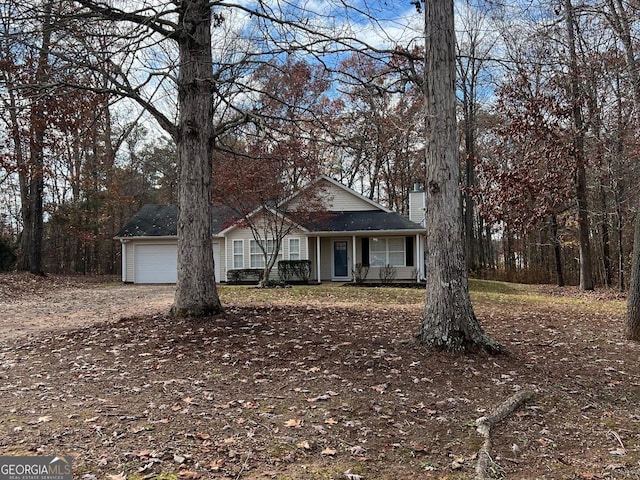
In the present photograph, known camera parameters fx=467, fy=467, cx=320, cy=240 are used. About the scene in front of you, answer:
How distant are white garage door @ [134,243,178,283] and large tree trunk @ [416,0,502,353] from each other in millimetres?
18591

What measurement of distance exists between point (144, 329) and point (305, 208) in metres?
11.8

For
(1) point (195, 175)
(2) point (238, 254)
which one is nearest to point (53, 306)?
(1) point (195, 175)

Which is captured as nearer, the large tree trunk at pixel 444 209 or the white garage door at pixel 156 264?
the large tree trunk at pixel 444 209

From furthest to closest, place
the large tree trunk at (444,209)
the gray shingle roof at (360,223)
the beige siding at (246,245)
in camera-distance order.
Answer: the beige siding at (246,245), the gray shingle roof at (360,223), the large tree trunk at (444,209)

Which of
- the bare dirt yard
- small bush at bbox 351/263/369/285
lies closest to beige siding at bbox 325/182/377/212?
small bush at bbox 351/263/369/285

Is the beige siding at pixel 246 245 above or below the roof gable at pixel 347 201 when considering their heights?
below

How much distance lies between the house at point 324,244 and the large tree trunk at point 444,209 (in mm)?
13256

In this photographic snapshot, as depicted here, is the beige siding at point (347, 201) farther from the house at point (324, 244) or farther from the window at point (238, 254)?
the window at point (238, 254)

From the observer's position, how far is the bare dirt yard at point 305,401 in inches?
131

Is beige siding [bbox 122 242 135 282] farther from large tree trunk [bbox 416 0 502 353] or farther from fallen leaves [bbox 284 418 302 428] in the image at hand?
fallen leaves [bbox 284 418 302 428]

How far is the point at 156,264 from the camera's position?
22672mm

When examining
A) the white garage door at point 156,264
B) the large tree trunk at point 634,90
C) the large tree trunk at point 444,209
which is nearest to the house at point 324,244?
the white garage door at point 156,264

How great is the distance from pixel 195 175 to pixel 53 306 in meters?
6.85

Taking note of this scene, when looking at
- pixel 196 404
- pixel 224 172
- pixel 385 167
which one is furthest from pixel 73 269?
pixel 196 404
